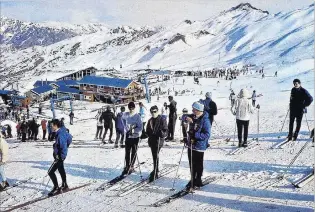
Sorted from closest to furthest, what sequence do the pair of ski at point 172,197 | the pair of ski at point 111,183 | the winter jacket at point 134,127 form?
the pair of ski at point 172,197, the pair of ski at point 111,183, the winter jacket at point 134,127

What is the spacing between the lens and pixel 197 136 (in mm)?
5293

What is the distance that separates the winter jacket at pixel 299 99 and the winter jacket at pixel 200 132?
2.61m

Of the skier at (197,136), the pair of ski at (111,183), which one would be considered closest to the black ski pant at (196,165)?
the skier at (197,136)

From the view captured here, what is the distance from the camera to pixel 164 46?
337 feet

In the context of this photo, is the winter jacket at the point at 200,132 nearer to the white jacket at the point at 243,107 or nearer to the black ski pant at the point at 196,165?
the black ski pant at the point at 196,165

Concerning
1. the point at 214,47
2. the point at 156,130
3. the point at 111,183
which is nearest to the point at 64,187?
the point at 111,183

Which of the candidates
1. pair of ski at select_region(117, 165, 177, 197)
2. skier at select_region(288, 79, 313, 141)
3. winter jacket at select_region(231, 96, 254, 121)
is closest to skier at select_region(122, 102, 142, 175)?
pair of ski at select_region(117, 165, 177, 197)

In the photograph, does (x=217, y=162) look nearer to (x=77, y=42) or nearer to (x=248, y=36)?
(x=248, y=36)

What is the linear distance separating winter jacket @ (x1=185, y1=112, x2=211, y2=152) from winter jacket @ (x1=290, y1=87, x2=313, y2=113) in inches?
103

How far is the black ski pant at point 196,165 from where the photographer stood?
542 centimetres

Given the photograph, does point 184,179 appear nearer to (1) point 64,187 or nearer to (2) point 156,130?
(2) point 156,130

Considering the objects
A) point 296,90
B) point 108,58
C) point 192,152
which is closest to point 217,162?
point 192,152

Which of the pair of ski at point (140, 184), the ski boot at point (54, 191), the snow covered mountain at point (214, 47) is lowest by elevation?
the ski boot at point (54, 191)

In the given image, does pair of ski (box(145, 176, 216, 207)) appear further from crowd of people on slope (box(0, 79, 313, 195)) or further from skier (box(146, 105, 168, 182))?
skier (box(146, 105, 168, 182))
